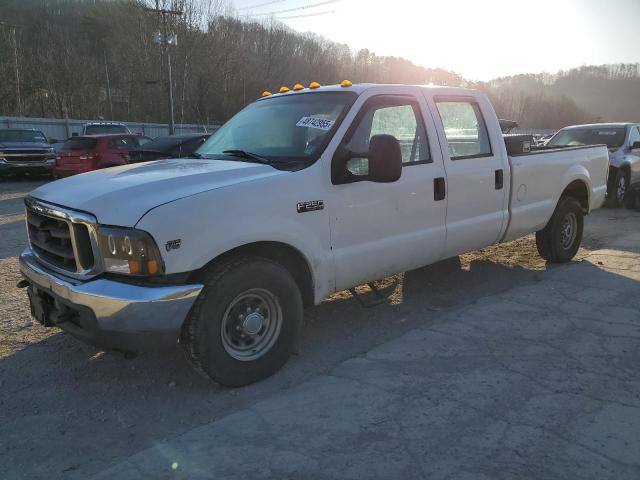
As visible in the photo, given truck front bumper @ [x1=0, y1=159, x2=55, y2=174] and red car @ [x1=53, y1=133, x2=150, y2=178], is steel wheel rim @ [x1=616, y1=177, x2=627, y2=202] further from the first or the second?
truck front bumper @ [x1=0, y1=159, x2=55, y2=174]

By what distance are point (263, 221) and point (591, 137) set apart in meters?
11.0

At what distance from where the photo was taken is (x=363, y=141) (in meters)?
4.00

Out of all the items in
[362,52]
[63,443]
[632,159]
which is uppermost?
[362,52]

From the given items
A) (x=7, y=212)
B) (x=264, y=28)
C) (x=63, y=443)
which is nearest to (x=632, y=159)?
(x=63, y=443)

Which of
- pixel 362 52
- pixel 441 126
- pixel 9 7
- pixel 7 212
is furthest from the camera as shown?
pixel 362 52

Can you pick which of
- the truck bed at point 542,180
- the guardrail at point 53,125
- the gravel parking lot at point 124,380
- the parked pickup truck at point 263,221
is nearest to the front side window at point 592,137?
the truck bed at point 542,180

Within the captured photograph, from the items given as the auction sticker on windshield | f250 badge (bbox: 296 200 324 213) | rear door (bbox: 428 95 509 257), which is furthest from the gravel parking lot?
the auction sticker on windshield

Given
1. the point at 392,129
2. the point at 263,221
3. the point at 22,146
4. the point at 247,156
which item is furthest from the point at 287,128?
the point at 22,146

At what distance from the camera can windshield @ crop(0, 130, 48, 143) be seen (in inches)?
667

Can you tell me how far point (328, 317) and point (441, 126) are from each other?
1.95 metres

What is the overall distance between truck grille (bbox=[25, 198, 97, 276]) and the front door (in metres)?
1.59

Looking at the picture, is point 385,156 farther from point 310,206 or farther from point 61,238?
point 61,238

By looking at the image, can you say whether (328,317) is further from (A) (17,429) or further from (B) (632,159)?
(B) (632,159)

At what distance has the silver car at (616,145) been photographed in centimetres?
1127
